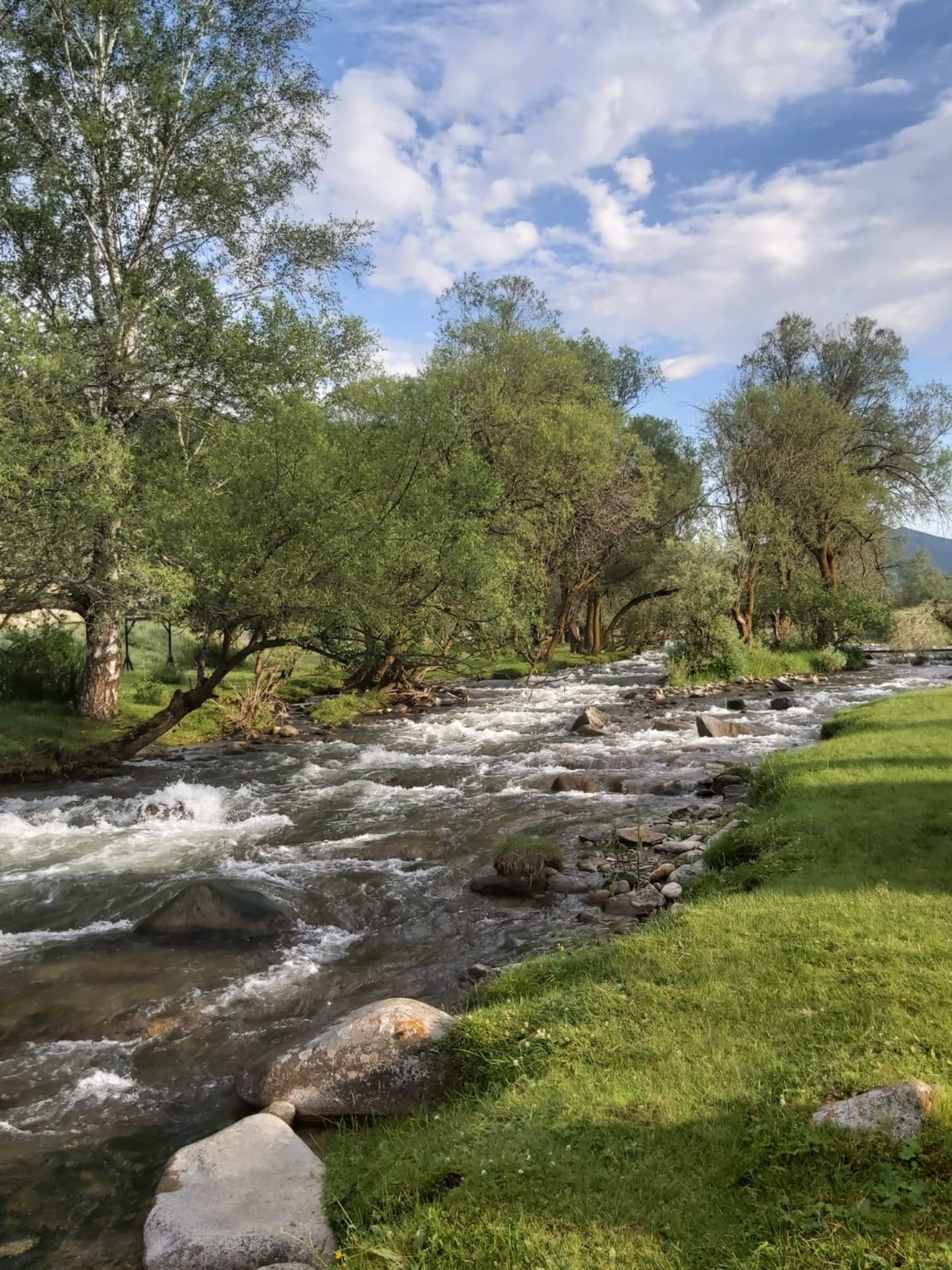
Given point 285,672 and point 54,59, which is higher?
point 54,59

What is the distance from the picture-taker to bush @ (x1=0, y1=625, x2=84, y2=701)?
858 inches

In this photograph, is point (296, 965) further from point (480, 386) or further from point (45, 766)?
point (480, 386)

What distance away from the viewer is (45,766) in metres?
18.2

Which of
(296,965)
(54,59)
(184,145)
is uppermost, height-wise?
(54,59)

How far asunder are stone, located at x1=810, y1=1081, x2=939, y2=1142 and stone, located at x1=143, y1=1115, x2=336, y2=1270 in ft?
9.79

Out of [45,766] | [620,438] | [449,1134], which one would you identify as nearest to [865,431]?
[620,438]

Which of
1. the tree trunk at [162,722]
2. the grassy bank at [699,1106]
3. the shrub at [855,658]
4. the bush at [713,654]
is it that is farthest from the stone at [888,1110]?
the shrub at [855,658]

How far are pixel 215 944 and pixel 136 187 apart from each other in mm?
22700

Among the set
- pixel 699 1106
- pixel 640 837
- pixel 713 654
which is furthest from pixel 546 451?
pixel 699 1106

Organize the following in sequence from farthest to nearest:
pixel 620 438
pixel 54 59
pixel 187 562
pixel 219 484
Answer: pixel 620 438
pixel 54 59
pixel 219 484
pixel 187 562

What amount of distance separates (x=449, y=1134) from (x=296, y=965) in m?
4.49

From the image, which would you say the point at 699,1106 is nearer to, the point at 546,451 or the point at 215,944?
the point at 215,944

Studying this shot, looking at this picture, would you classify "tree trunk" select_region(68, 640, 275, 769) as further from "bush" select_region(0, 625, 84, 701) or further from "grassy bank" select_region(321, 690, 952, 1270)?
"grassy bank" select_region(321, 690, 952, 1270)

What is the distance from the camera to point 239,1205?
193 inches
